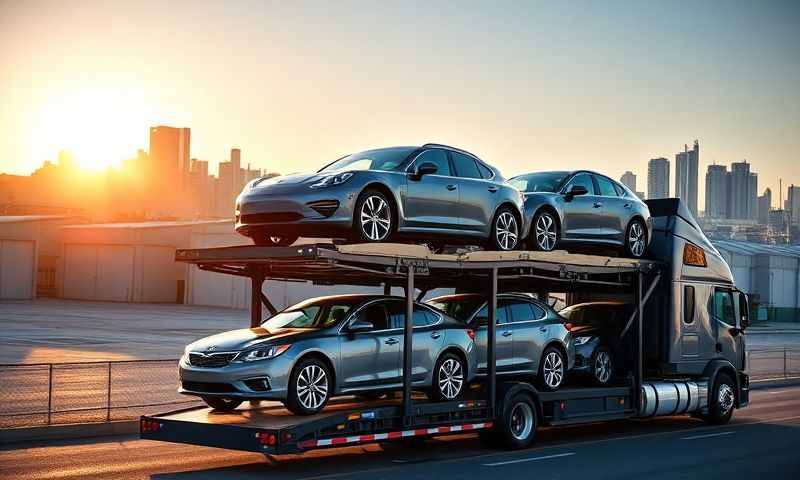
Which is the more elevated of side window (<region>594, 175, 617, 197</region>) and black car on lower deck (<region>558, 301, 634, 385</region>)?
side window (<region>594, 175, 617, 197</region>)

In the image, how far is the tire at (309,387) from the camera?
12148mm

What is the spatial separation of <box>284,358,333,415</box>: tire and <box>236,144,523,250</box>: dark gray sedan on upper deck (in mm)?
1585

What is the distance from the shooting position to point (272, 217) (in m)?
13.0

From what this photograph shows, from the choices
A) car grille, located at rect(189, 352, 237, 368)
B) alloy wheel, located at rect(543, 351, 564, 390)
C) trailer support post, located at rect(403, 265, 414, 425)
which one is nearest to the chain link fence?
car grille, located at rect(189, 352, 237, 368)

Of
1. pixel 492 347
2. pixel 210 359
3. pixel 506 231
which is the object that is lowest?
pixel 210 359

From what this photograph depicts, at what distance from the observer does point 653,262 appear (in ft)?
58.4

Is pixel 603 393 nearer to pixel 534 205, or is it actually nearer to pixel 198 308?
pixel 534 205

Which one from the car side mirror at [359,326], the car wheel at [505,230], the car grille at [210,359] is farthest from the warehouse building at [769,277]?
the car grille at [210,359]

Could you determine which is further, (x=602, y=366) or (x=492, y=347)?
(x=602, y=366)

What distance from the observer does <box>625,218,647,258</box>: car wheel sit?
1747 cm

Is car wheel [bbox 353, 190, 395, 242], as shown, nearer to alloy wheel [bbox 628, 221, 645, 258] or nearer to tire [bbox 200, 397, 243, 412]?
tire [bbox 200, 397, 243, 412]

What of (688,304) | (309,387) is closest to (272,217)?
(309,387)

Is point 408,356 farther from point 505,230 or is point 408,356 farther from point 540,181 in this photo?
point 540,181

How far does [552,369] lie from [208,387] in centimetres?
567
